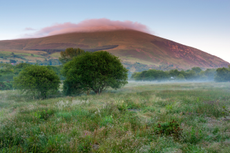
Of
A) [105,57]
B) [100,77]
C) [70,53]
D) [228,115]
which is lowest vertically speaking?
[228,115]

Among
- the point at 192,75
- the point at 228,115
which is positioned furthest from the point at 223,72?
the point at 228,115

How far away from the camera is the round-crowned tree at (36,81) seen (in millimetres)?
A: 21422

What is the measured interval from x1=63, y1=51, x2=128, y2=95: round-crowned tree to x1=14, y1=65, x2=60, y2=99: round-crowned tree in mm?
2639

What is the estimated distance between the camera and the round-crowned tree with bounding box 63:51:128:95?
23531mm

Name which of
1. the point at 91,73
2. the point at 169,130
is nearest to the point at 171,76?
the point at 91,73

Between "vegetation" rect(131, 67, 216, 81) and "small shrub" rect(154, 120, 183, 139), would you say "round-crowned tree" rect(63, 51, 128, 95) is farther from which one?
"vegetation" rect(131, 67, 216, 81)

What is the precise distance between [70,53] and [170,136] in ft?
226

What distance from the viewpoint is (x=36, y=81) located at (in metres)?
22.0

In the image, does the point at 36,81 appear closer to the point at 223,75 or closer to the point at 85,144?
the point at 85,144

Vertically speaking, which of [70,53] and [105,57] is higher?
[70,53]

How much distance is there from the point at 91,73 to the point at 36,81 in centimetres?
949

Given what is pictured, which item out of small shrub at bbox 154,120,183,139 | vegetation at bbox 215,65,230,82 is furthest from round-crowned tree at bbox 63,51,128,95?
vegetation at bbox 215,65,230,82

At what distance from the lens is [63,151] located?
154 inches

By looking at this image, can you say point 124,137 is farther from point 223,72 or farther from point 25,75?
point 223,72
